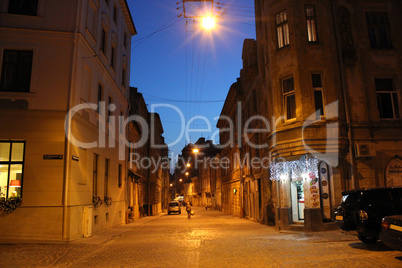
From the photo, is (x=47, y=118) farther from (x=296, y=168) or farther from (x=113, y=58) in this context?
(x=296, y=168)

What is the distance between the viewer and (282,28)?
18.0m

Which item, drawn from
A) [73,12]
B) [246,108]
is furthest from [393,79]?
[73,12]

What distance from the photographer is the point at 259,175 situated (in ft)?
77.8

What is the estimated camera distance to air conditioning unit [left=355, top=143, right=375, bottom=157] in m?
15.9

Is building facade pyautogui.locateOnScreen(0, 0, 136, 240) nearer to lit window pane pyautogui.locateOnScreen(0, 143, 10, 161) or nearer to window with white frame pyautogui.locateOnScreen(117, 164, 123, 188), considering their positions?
lit window pane pyautogui.locateOnScreen(0, 143, 10, 161)

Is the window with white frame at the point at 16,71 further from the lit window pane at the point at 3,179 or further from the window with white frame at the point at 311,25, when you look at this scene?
the window with white frame at the point at 311,25

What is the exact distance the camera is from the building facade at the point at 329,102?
16.0 m

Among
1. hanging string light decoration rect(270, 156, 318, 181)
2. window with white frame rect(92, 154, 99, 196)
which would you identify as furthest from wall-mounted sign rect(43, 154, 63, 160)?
hanging string light decoration rect(270, 156, 318, 181)

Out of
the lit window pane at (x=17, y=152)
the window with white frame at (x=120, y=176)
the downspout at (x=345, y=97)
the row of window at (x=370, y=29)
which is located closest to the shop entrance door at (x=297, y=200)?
the downspout at (x=345, y=97)

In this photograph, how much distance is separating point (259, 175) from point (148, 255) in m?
14.3

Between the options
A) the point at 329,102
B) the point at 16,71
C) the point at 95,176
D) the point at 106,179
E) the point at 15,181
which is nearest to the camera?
the point at 15,181

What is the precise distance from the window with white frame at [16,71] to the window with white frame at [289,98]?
1211 centimetres

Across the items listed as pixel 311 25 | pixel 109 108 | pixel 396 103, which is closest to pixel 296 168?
pixel 396 103

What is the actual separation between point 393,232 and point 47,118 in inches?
516
